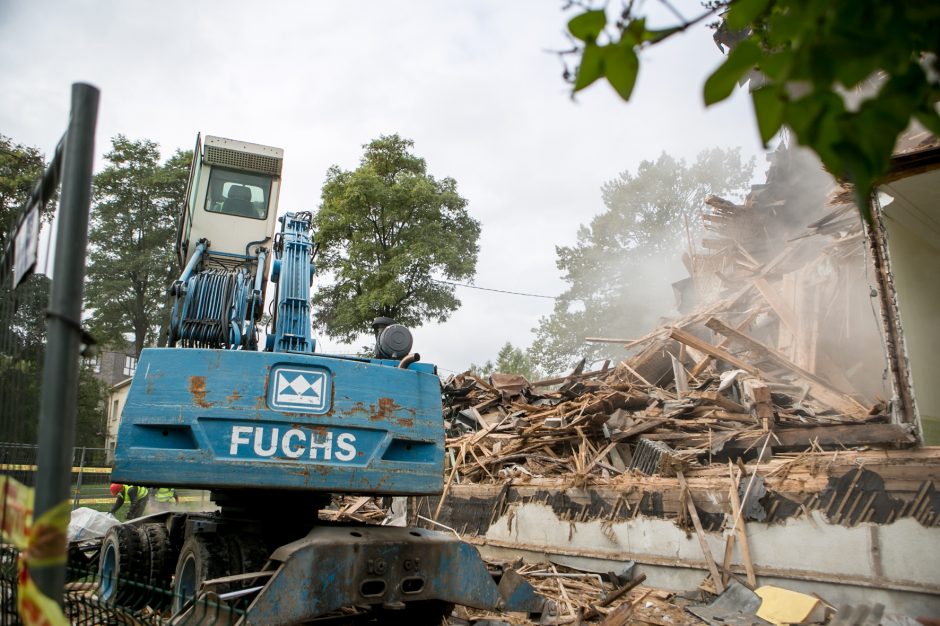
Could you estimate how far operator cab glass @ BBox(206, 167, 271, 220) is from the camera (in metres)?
7.96

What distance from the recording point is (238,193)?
8.05 metres

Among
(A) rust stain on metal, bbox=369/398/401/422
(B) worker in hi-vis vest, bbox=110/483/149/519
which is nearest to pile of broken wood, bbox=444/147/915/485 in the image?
(A) rust stain on metal, bbox=369/398/401/422

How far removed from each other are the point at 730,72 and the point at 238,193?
24.1ft

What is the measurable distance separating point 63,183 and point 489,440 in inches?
420

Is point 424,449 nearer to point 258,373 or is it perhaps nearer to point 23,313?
point 258,373

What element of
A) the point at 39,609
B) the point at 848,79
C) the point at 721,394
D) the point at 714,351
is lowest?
the point at 39,609

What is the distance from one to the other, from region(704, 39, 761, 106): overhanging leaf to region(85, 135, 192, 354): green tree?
33.2 metres

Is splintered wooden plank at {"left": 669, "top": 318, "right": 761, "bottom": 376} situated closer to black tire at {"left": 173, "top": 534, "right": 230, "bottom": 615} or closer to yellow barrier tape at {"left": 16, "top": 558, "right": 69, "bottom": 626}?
black tire at {"left": 173, "top": 534, "right": 230, "bottom": 615}

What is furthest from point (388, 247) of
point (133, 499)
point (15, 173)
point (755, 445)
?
point (755, 445)

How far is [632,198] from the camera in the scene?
158 ft

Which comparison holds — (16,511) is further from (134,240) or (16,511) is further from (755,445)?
(134,240)

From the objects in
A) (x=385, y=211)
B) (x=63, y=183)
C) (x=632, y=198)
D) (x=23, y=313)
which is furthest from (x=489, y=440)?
(x=632, y=198)

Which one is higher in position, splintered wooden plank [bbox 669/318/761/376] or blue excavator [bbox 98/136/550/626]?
splintered wooden plank [bbox 669/318/761/376]

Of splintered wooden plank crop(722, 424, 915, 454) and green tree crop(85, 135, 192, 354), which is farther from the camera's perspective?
green tree crop(85, 135, 192, 354)
